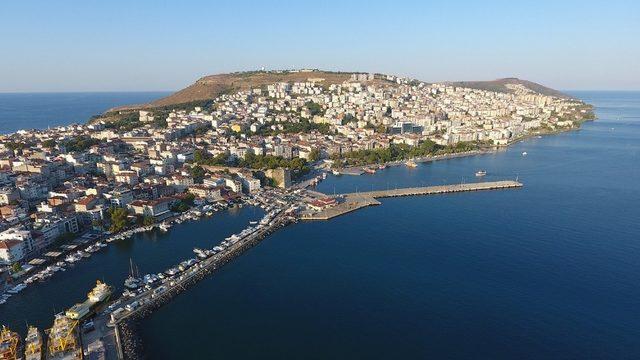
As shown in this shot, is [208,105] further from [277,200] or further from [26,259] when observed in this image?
[26,259]

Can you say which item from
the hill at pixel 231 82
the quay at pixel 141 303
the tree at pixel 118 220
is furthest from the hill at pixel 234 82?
the quay at pixel 141 303

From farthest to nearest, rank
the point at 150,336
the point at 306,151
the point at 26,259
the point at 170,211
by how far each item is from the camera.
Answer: the point at 306,151
the point at 170,211
the point at 26,259
the point at 150,336

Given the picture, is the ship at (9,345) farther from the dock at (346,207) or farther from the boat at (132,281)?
the dock at (346,207)

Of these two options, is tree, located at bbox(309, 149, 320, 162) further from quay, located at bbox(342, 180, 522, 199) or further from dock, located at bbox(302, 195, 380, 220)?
dock, located at bbox(302, 195, 380, 220)

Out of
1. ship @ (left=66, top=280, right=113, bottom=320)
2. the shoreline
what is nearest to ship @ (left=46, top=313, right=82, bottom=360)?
ship @ (left=66, top=280, right=113, bottom=320)

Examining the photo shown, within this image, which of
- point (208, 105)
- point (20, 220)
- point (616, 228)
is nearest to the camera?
point (20, 220)

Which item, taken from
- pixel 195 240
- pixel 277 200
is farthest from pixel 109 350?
pixel 277 200
